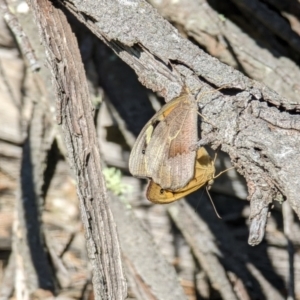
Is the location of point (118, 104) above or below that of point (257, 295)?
above

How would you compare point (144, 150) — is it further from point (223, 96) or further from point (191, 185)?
point (223, 96)

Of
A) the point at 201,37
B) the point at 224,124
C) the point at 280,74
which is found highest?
the point at 201,37

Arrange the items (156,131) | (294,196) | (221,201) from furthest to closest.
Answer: (221,201)
(156,131)
(294,196)

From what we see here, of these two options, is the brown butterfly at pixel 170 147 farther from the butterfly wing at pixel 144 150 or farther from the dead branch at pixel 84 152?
the dead branch at pixel 84 152

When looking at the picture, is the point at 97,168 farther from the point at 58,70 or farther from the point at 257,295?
the point at 257,295

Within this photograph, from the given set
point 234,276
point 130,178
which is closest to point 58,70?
point 130,178

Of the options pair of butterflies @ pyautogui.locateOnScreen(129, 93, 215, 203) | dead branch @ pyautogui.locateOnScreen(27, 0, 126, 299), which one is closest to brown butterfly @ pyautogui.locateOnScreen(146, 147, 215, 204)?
pair of butterflies @ pyautogui.locateOnScreen(129, 93, 215, 203)

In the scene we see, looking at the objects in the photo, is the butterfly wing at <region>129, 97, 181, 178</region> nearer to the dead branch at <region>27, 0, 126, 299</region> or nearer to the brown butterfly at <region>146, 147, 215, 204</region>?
the brown butterfly at <region>146, 147, 215, 204</region>
